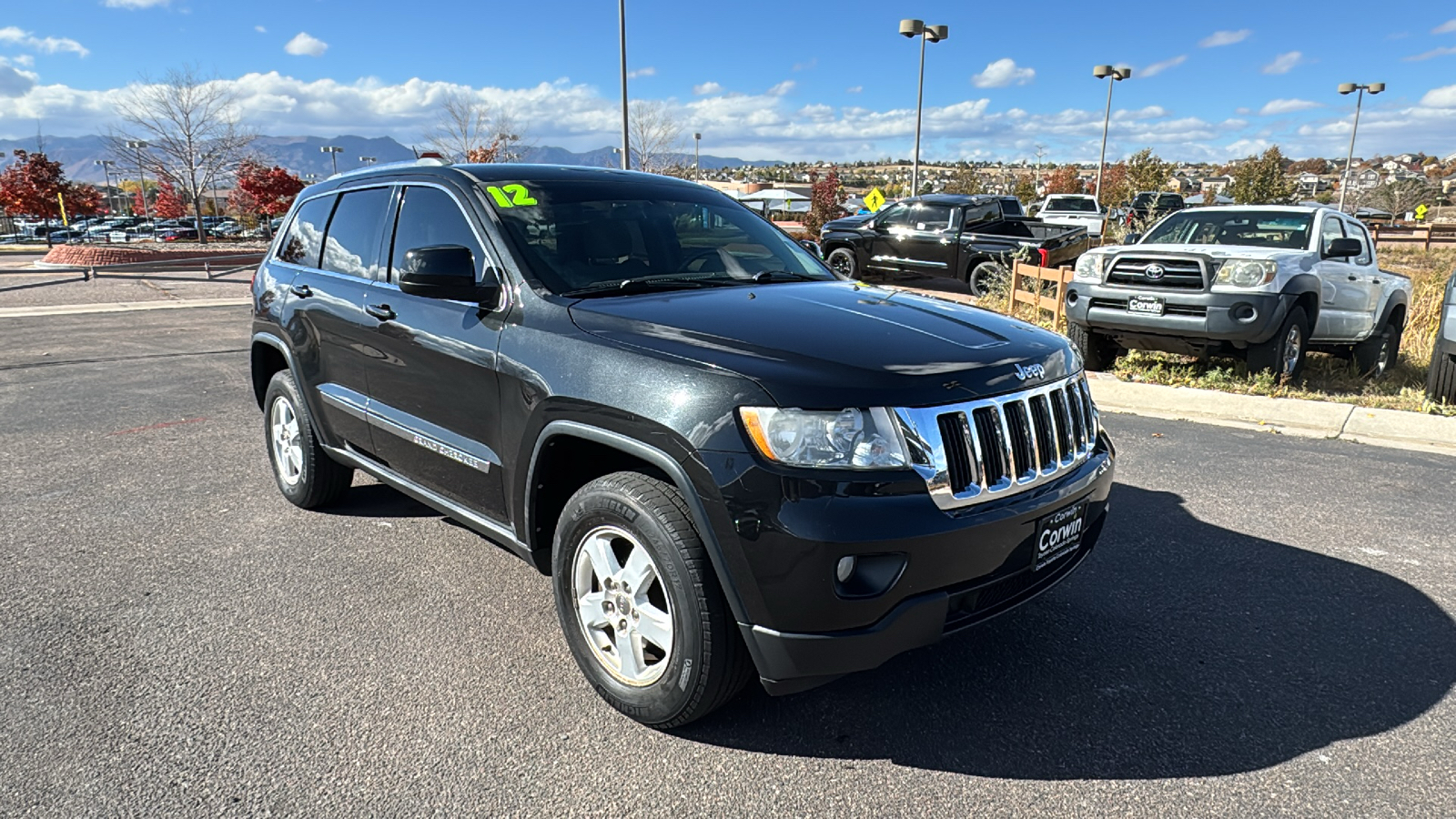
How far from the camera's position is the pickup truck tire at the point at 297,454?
4586 mm

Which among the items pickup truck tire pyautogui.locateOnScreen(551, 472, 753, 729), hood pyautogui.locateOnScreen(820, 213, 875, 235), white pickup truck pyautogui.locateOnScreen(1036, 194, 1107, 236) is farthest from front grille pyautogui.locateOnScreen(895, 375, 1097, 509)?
white pickup truck pyautogui.locateOnScreen(1036, 194, 1107, 236)

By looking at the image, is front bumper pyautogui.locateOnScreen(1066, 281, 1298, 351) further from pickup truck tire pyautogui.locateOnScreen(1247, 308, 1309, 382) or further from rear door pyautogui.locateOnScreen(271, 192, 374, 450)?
rear door pyautogui.locateOnScreen(271, 192, 374, 450)

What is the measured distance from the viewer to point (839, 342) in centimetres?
269

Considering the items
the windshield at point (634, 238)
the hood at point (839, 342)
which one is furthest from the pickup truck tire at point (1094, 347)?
the hood at point (839, 342)

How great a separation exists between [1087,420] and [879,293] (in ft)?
3.19

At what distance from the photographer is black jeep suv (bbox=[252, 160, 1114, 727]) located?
2.40m

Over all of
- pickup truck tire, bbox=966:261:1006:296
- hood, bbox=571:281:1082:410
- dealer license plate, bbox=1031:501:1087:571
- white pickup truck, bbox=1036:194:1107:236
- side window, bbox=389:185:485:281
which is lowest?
dealer license plate, bbox=1031:501:1087:571

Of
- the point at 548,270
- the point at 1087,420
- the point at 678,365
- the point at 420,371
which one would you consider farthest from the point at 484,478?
the point at 1087,420

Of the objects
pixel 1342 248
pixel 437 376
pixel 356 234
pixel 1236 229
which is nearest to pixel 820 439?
pixel 437 376

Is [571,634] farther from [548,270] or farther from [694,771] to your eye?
[548,270]

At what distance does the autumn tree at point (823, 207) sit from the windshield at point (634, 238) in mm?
26925

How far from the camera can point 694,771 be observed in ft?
8.59

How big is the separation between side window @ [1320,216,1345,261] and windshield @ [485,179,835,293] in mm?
6545

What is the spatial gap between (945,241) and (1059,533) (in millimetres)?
12829
